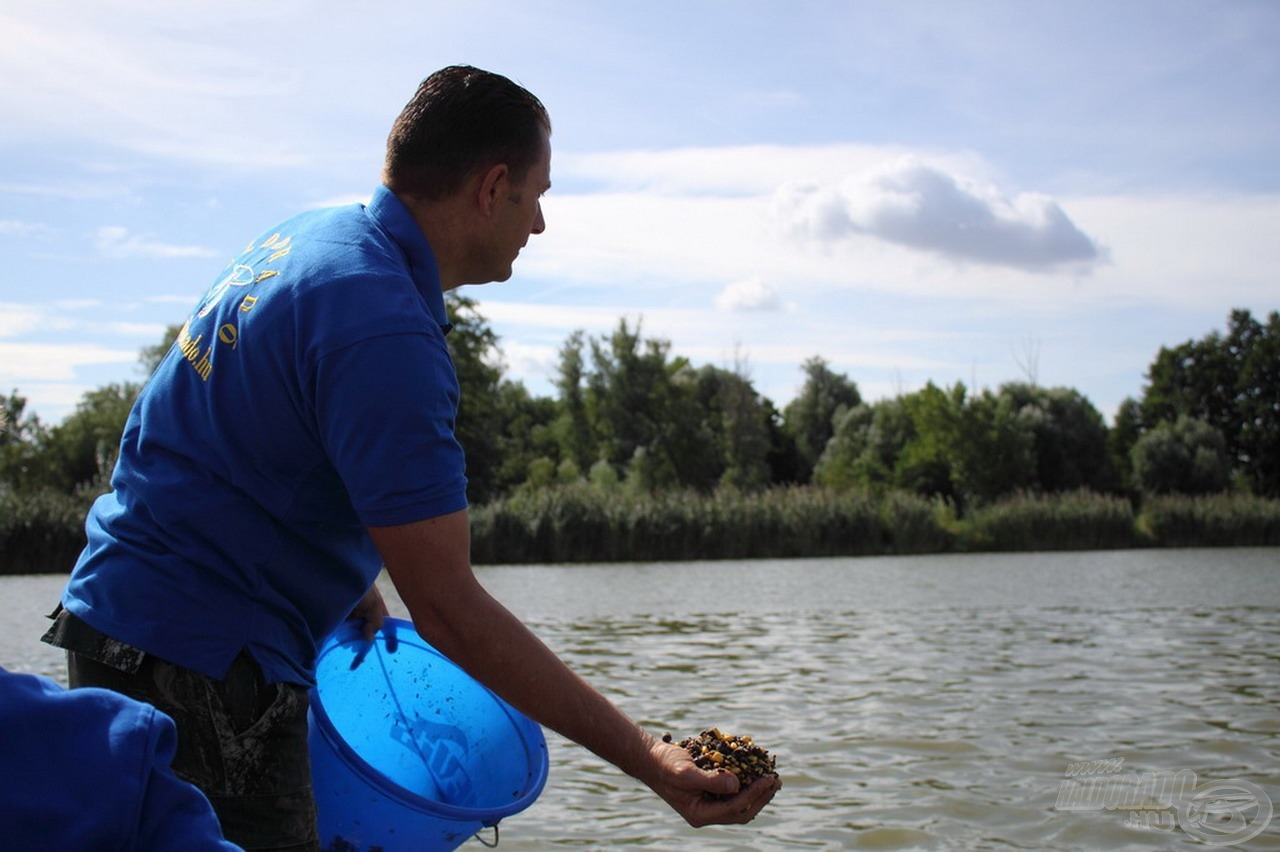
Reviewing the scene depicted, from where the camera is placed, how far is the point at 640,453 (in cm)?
5109

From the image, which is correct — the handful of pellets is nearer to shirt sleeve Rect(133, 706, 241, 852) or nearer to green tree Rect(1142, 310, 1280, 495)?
shirt sleeve Rect(133, 706, 241, 852)

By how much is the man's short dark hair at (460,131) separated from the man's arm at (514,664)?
2.15 ft

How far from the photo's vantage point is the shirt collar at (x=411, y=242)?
2.36 m

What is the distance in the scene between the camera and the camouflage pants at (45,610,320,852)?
2186 millimetres

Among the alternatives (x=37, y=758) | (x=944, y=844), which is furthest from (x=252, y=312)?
(x=944, y=844)

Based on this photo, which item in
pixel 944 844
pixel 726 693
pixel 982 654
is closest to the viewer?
pixel 944 844

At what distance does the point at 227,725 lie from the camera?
220cm

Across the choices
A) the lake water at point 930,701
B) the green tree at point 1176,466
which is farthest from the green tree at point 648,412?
the lake water at point 930,701

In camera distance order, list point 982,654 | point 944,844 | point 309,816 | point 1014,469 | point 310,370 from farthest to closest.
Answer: point 1014,469, point 982,654, point 944,844, point 309,816, point 310,370

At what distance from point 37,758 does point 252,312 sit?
3.87 feet

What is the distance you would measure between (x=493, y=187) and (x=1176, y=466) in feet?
178

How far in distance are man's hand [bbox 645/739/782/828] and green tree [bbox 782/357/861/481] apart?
64962 millimetres


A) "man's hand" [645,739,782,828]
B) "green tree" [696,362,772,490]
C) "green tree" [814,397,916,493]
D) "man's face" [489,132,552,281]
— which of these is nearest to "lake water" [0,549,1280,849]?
"man's hand" [645,739,782,828]

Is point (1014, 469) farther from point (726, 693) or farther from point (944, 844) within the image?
point (944, 844)
